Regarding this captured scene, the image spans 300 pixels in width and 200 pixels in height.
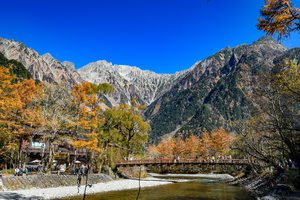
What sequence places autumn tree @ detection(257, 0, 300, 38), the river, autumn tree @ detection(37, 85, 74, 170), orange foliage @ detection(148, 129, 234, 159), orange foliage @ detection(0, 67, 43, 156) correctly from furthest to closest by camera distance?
orange foliage @ detection(148, 129, 234, 159) → autumn tree @ detection(37, 85, 74, 170) → orange foliage @ detection(0, 67, 43, 156) → the river → autumn tree @ detection(257, 0, 300, 38)

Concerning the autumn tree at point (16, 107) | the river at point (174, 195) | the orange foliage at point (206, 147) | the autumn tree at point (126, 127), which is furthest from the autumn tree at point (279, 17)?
the orange foliage at point (206, 147)

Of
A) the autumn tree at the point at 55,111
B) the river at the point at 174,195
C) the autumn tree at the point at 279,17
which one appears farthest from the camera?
the autumn tree at the point at 55,111

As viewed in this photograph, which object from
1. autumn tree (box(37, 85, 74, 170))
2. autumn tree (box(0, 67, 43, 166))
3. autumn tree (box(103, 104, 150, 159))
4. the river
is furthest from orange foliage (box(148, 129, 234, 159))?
autumn tree (box(0, 67, 43, 166))

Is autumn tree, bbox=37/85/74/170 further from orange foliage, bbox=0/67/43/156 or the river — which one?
the river

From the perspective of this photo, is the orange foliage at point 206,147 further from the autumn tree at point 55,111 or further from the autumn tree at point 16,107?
the autumn tree at point 16,107

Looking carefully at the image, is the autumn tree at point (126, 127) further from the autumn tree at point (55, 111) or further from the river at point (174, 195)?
the river at point (174, 195)

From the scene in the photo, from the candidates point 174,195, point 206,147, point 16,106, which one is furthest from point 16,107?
point 206,147

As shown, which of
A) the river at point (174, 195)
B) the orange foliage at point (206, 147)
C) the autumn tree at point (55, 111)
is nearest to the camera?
the river at point (174, 195)

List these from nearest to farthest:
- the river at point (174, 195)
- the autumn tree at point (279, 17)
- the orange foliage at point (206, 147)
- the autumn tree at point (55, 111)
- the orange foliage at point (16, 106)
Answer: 1. the autumn tree at point (279, 17)
2. the river at point (174, 195)
3. the orange foliage at point (16, 106)
4. the autumn tree at point (55, 111)
5. the orange foliage at point (206, 147)

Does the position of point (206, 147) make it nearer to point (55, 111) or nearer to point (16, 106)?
point (55, 111)

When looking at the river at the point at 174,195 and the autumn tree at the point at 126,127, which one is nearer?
the river at the point at 174,195

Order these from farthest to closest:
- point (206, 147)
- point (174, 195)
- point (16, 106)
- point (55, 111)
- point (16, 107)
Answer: point (206, 147), point (55, 111), point (16, 107), point (16, 106), point (174, 195)

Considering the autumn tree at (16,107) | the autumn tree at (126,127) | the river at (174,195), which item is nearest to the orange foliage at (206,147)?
the autumn tree at (126,127)

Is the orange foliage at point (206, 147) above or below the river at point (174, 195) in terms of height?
above
